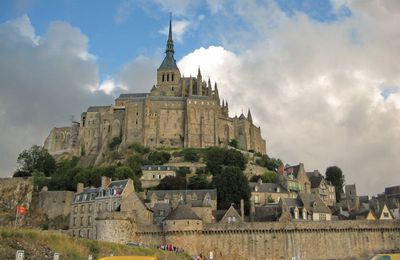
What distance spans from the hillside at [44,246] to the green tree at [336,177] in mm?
69681

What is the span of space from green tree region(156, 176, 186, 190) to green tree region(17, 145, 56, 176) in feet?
88.2

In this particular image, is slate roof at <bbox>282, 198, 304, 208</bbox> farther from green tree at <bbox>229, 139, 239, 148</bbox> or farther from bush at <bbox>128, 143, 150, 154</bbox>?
green tree at <bbox>229, 139, 239, 148</bbox>

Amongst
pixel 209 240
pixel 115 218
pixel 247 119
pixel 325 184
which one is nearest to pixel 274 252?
pixel 209 240

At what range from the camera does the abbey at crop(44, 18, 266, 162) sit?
105375mm

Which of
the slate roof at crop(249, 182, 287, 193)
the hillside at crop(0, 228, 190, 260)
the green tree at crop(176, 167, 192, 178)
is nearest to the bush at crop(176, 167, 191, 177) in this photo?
the green tree at crop(176, 167, 192, 178)

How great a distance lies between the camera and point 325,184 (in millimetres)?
84500

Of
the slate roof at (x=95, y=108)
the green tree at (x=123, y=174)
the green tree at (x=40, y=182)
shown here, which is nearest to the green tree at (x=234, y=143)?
the slate roof at (x=95, y=108)

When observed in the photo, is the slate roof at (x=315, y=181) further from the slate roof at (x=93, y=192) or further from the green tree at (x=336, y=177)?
the slate roof at (x=93, y=192)

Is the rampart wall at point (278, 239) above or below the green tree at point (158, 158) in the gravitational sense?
below

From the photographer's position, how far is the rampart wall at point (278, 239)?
48.1 meters

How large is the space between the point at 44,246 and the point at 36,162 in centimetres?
7125

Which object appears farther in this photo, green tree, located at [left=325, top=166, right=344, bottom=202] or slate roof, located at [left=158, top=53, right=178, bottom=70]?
slate roof, located at [left=158, top=53, right=178, bottom=70]

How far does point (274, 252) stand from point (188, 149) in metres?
51.0

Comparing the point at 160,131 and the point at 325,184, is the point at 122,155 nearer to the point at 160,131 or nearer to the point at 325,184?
the point at 160,131
